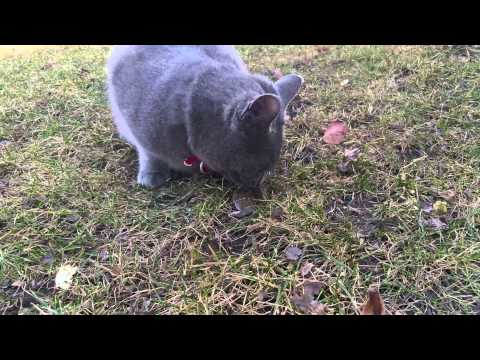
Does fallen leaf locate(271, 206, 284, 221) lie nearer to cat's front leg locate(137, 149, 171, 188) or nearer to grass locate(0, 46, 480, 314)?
grass locate(0, 46, 480, 314)

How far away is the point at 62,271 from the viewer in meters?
2.43

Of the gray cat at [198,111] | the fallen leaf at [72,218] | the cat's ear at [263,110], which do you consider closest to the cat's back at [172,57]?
the gray cat at [198,111]

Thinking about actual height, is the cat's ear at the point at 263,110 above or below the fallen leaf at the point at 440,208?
above

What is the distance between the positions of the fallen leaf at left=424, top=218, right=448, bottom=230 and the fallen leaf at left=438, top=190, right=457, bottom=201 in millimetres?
198

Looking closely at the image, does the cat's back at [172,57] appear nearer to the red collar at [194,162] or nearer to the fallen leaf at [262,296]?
the red collar at [194,162]

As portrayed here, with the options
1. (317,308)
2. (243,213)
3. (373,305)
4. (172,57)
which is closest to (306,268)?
(317,308)

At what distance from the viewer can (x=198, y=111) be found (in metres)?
2.60

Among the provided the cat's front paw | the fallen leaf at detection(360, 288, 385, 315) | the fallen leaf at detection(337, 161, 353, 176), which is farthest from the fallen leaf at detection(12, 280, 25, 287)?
the fallen leaf at detection(337, 161, 353, 176)

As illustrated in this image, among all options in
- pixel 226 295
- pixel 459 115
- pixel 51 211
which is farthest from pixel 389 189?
pixel 51 211

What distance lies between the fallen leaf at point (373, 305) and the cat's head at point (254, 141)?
951 millimetres

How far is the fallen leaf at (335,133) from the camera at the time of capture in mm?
3229

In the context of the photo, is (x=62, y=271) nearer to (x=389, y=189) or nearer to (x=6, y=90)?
(x=389, y=189)

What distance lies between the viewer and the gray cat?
249 cm

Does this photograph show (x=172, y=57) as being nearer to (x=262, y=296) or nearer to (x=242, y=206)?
(x=242, y=206)
